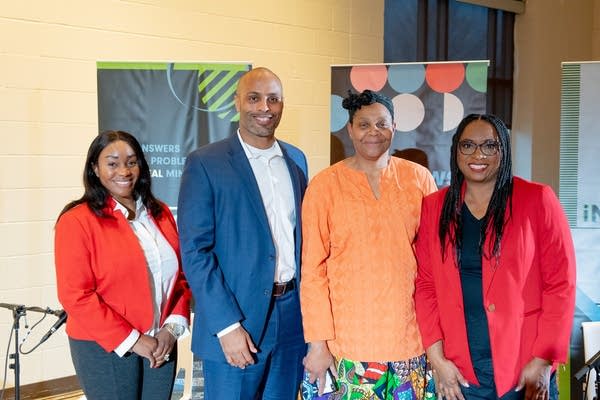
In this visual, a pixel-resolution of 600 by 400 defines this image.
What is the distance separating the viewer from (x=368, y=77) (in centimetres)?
347

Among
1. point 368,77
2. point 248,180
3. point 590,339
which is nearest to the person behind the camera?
point 248,180

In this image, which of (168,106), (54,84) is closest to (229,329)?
(168,106)

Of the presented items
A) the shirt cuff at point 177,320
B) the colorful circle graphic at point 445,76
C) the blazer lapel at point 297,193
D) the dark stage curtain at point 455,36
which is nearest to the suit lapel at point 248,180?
the blazer lapel at point 297,193

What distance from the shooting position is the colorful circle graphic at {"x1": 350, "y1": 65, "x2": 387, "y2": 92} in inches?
136

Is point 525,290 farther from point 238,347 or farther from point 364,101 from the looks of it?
point 238,347

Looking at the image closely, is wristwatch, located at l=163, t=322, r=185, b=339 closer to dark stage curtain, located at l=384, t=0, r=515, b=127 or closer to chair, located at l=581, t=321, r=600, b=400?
chair, located at l=581, t=321, r=600, b=400

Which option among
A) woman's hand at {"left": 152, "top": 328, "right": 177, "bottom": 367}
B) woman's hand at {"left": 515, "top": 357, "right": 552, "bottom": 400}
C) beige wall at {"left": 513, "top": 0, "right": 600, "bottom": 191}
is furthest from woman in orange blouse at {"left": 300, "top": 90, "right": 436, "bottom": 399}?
beige wall at {"left": 513, "top": 0, "right": 600, "bottom": 191}

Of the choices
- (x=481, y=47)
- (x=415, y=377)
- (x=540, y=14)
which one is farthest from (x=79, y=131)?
(x=540, y=14)

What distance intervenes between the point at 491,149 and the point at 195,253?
3.25 ft

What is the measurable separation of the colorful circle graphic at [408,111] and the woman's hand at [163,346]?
1849 millimetres

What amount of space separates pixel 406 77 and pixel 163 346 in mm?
2057

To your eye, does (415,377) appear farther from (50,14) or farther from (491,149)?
(50,14)

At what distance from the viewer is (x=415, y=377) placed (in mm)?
2059

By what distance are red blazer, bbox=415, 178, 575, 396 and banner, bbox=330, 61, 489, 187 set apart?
1550mm
